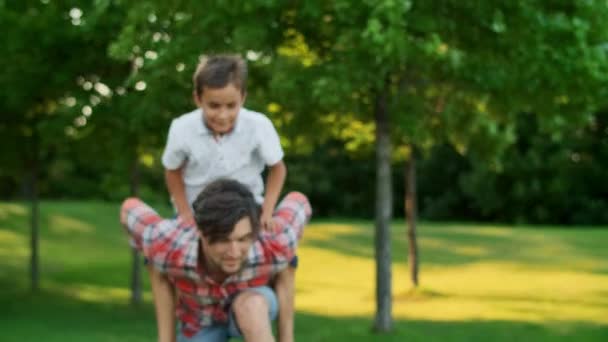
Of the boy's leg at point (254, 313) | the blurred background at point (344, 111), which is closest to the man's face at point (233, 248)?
the boy's leg at point (254, 313)

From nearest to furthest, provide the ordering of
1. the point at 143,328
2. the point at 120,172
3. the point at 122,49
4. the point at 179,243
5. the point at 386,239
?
1. the point at 179,243
2. the point at 122,49
3. the point at 386,239
4. the point at 143,328
5. the point at 120,172

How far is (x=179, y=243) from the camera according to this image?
13.2ft

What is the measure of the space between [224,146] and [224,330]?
92 cm

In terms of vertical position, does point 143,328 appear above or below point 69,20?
below

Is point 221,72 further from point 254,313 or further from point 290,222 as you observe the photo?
point 254,313

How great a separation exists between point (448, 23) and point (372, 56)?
1.16 metres

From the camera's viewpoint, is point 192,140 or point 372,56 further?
point 372,56

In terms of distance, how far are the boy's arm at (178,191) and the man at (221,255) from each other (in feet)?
1.33

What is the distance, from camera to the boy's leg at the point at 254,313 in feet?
11.9

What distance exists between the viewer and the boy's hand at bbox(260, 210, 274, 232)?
13.6 feet

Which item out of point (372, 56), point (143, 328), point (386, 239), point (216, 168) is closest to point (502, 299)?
point (386, 239)

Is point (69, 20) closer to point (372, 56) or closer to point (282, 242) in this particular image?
point (372, 56)

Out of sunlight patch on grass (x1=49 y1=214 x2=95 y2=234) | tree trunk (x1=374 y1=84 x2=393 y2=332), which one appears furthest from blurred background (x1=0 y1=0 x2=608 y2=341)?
sunlight patch on grass (x1=49 y1=214 x2=95 y2=234)

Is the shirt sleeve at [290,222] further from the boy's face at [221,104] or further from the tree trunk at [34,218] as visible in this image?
the tree trunk at [34,218]
